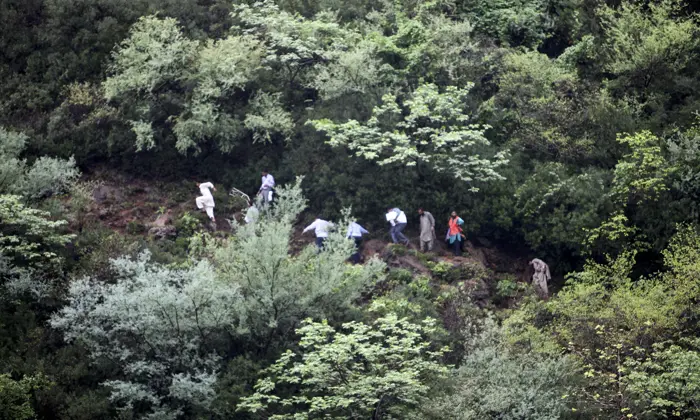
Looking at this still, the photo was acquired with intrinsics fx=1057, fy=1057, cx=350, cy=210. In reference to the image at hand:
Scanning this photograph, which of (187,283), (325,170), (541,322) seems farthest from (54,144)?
(541,322)

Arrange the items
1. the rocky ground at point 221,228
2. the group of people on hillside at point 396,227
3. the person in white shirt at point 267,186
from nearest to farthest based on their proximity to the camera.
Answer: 1. the group of people on hillside at point 396,227
2. the rocky ground at point 221,228
3. the person in white shirt at point 267,186

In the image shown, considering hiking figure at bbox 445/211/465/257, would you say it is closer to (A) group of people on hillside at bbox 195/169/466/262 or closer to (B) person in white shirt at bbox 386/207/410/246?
(A) group of people on hillside at bbox 195/169/466/262

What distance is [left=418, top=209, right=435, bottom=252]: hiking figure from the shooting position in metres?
26.0

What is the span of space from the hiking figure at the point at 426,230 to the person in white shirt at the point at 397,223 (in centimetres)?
40

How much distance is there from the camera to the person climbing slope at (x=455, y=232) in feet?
84.9

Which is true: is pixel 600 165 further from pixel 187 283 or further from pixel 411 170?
pixel 187 283

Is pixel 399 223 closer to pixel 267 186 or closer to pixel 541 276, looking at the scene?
pixel 267 186

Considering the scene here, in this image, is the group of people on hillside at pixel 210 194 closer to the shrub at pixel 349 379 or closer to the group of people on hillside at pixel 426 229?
the group of people on hillside at pixel 426 229

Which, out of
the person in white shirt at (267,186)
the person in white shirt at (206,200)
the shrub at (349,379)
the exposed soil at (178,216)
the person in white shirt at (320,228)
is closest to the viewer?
the shrub at (349,379)

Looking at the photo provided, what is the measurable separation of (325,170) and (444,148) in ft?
10.2

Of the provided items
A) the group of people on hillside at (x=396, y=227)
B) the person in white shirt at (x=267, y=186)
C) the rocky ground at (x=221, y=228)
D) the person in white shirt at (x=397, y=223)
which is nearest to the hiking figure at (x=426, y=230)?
the group of people on hillside at (x=396, y=227)

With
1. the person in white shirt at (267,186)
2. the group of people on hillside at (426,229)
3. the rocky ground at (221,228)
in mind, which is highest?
the person in white shirt at (267,186)

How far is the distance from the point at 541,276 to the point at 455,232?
240cm

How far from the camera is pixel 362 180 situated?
26984 millimetres
